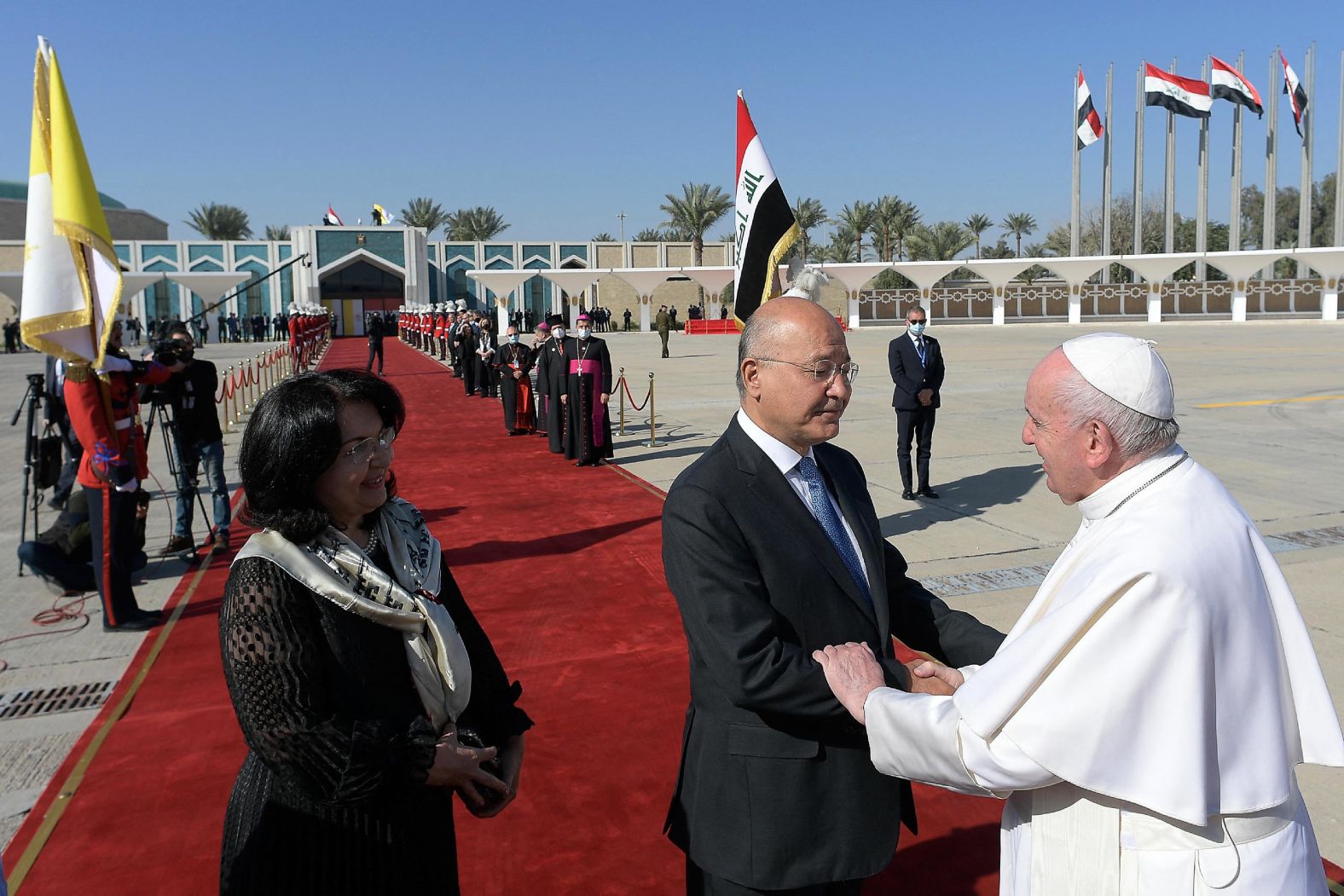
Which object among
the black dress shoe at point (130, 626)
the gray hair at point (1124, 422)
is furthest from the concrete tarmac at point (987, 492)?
the gray hair at point (1124, 422)

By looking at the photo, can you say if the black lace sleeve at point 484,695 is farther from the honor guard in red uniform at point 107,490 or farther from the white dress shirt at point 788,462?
the honor guard in red uniform at point 107,490

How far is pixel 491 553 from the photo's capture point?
737 centimetres

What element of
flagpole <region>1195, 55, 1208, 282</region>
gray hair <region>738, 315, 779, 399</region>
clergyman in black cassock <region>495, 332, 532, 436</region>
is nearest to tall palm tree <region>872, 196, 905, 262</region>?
flagpole <region>1195, 55, 1208, 282</region>

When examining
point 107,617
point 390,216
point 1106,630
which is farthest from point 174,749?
point 390,216

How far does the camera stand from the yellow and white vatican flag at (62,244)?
5.30 meters

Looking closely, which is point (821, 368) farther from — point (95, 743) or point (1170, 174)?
point (1170, 174)

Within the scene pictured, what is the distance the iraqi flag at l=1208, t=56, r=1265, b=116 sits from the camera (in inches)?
Answer: 1860

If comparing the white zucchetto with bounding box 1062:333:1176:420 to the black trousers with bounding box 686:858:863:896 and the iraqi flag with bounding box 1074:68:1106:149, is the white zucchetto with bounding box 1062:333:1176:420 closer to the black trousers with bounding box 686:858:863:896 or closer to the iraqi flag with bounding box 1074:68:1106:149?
the black trousers with bounding box 686:858:863:896

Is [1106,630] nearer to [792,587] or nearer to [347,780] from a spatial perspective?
[792,587]

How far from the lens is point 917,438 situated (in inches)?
358

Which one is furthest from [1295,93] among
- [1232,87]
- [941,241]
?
[941,241]

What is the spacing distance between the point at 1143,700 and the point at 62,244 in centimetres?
611

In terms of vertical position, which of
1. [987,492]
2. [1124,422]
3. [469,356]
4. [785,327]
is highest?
[469,356]

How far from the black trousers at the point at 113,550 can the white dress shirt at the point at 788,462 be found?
4.85 m
